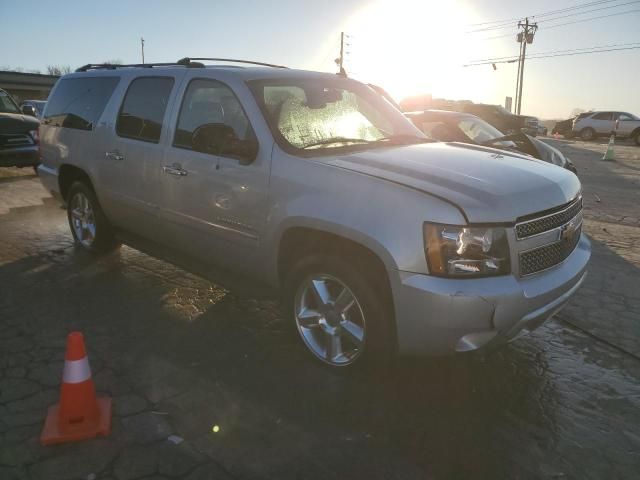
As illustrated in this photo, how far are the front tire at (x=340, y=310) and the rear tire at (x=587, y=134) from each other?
3246cm

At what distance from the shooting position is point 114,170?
4.95 meters

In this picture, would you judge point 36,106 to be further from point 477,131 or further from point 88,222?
point 477,131

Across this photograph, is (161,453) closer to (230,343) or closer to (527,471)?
(230,343)

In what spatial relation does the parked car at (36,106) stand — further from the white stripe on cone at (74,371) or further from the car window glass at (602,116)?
the car window glass at (602,116)

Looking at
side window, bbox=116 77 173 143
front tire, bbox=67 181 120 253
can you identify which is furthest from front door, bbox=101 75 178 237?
front tire, bbox=67 181 120 253

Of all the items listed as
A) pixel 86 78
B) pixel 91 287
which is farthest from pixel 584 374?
pixel 86 78

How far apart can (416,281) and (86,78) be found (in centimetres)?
453

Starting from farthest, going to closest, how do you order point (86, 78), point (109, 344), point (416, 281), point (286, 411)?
point (86, 78) < point (109, 344) < point (286, 411) < point (416, 281)

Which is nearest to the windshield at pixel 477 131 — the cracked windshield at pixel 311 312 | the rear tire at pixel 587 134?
the cracked windshield at pixel 311 312

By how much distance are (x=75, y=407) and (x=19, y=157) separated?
955 centimetres

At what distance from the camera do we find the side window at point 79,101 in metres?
5.27

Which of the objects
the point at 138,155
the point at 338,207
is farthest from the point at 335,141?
the point at 138,155

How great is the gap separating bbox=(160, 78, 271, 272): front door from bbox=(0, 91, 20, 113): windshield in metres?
9.66

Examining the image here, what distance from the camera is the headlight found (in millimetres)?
2766
